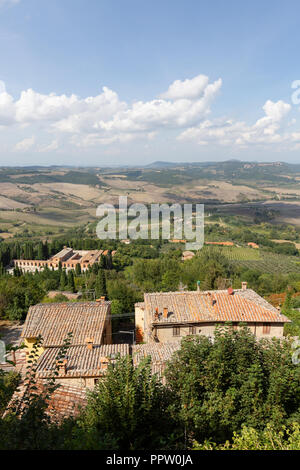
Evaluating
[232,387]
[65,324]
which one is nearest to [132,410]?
[232,387]

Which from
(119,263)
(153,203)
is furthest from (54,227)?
(119,263)

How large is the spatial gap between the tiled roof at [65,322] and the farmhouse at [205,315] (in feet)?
9.22

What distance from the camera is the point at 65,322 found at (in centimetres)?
1541

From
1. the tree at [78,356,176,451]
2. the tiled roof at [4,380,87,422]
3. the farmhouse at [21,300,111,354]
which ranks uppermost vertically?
the tree at [78,356,176,451]

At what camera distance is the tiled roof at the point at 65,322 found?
14586 millimetres

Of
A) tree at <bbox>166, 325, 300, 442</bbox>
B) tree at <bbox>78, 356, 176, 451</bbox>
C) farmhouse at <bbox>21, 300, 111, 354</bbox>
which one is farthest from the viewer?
farmhouse at <bbox>21, 300, 111, 354</bbox>

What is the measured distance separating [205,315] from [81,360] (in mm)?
6853

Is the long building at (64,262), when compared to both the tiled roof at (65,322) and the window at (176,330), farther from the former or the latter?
the window at (176,330)

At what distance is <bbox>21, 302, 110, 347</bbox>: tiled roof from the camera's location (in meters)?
14.6

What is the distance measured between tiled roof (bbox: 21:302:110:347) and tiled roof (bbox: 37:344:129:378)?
47.8 inches

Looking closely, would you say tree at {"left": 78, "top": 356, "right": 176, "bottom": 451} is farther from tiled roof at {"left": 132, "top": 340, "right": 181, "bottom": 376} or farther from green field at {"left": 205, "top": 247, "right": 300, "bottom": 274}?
green field at {"left": 205, "top": 247, "right": 300, "bottom": 274}

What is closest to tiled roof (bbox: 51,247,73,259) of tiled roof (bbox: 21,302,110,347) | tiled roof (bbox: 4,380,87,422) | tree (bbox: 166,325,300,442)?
tiled roof (bbox: 21,302,110,347)

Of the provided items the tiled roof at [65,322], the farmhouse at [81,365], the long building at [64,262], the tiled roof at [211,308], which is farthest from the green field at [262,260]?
the farmhouse at [81,365]

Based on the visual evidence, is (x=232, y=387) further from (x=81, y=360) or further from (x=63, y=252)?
(x=63, y=252)
